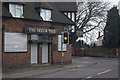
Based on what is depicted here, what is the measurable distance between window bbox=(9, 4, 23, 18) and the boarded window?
194 cm

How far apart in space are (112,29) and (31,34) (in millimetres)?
26982

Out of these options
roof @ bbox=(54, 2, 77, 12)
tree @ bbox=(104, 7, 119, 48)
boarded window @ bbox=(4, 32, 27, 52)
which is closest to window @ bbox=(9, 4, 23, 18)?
boarded window @ bbox=(4, 32, 27, 52)

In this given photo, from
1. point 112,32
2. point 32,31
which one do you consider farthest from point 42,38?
point 112,32

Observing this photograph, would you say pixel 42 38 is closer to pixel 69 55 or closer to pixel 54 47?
pixel 54 47

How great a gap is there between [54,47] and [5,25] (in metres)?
6.78

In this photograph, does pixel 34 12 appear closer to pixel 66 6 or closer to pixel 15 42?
pixel 15 42

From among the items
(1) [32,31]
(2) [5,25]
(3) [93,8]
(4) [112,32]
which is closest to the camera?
(2) [5,25]

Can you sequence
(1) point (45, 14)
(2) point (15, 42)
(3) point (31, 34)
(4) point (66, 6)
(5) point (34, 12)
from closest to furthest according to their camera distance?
(2) point (15, 42), (3) point (31, 34), (5) point (34, 12), (1) point (45, 14), (4) point (66, 6)

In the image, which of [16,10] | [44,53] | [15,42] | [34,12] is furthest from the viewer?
[44,53]

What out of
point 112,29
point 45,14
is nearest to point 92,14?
point 112,29

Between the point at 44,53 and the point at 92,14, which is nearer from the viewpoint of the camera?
the point at 44,53

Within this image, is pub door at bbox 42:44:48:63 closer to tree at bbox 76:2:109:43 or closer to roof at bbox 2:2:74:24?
roof at bbox 2:2:74:24

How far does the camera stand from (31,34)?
2516 cm

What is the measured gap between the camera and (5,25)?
22938 mm
